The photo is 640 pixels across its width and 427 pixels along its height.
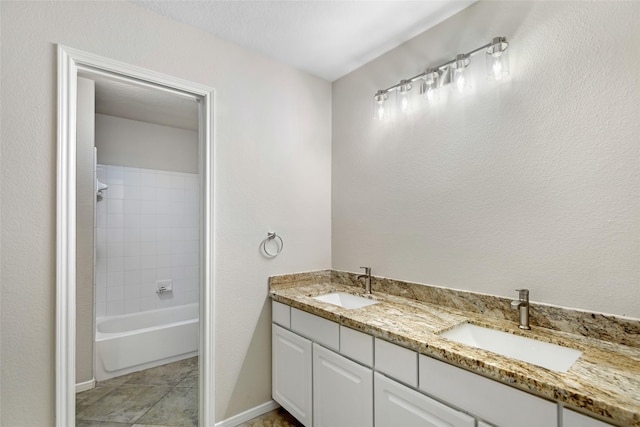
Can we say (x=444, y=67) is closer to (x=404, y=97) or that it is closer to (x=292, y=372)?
(x=404, y=97)

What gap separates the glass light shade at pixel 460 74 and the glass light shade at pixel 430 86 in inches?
4.0

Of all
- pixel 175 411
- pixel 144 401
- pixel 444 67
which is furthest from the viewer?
pixel 144 401

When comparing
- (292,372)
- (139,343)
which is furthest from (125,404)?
(292,372)

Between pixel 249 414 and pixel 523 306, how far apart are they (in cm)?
180

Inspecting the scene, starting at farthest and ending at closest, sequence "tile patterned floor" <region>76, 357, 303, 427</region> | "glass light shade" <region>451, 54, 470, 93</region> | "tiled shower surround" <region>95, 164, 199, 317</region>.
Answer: "tiled shower surround" <region>95, 164, 199, 317</region> → "tile patterned floor" <region>76, 357, 303, 427</region> → "glass light shade" <region>451, 54, 470, 93</region>

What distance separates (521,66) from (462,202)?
2.33 ft

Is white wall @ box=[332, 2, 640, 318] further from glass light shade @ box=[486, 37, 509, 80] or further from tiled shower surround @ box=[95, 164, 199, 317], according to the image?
tiled shower surround @ box=[95, 164, 199, 317]

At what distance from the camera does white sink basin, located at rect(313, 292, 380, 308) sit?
206 centimetres

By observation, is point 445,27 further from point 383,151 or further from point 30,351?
point 30,351

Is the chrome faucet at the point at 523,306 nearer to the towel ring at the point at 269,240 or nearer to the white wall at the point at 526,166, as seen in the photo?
the white wall at the point at 526,166

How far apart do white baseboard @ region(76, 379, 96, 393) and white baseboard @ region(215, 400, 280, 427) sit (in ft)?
4.27

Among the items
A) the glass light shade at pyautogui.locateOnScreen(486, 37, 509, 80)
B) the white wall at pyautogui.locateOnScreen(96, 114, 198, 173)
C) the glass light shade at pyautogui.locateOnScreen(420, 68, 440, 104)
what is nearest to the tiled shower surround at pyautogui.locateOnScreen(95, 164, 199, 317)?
the white wall at pyautogui.locateOnScreen(96, 114, 198, 173)

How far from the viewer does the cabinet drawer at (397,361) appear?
1.25 metres

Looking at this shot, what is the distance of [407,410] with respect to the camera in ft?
4.13
